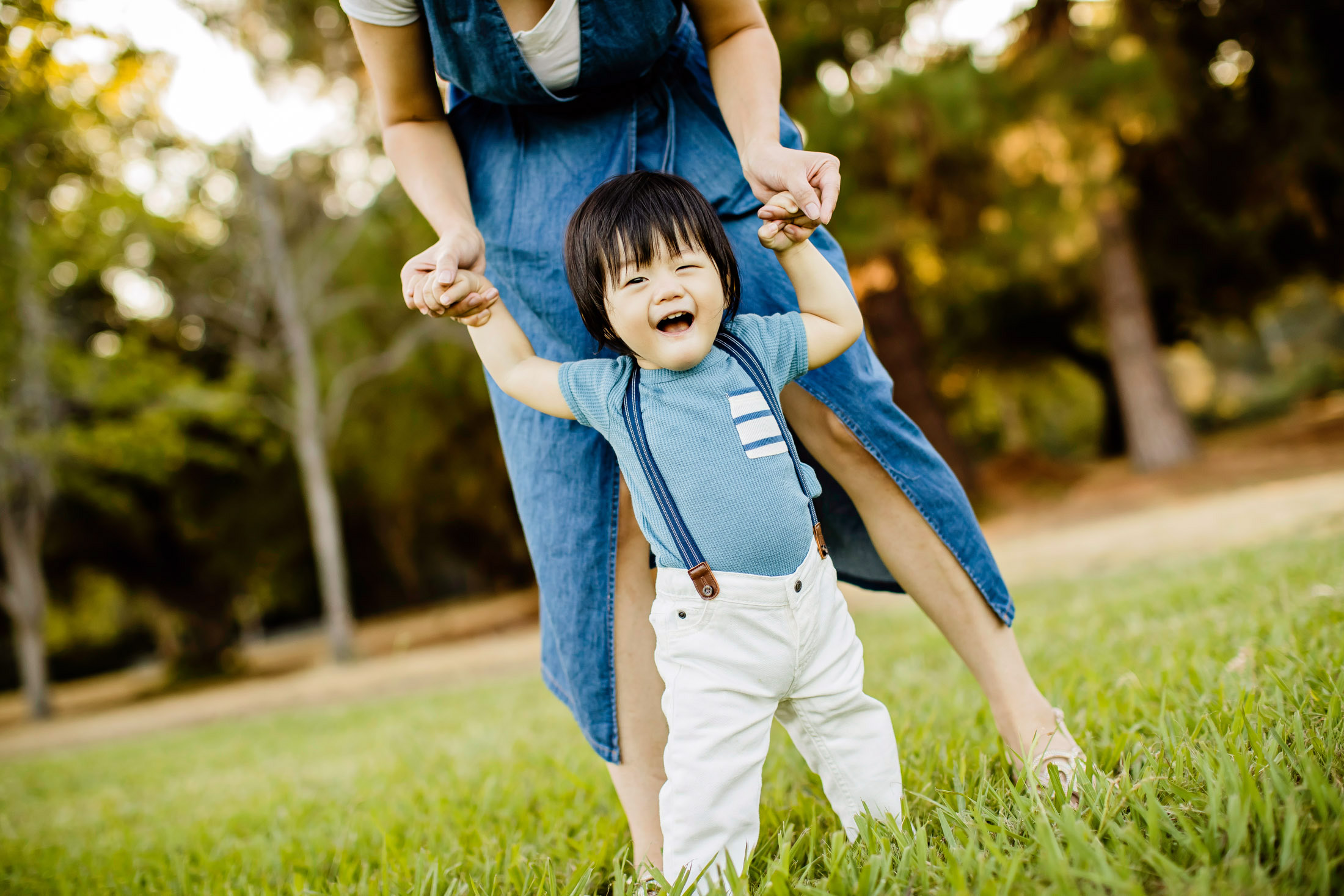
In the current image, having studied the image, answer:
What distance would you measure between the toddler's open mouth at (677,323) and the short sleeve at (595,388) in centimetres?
10

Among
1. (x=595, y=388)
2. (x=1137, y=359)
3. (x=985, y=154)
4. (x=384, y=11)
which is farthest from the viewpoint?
(x=1137, y=359)

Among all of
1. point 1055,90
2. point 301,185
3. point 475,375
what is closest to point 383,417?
point 475,375

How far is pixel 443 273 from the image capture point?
128cm

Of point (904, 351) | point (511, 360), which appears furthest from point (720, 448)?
point (904, 351)

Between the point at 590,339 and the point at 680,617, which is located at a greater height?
the point at 590,339

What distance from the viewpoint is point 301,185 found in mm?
12469

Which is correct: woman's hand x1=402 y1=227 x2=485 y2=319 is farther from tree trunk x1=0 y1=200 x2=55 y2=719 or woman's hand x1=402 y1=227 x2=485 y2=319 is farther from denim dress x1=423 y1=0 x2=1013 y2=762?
tree trunk x1=0 y1=200 x2=55 y2=719

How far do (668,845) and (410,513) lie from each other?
17730 millimetres

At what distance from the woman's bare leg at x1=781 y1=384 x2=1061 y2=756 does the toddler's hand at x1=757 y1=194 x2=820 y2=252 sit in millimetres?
276

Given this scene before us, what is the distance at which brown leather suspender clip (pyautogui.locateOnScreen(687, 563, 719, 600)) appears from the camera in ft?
4.05

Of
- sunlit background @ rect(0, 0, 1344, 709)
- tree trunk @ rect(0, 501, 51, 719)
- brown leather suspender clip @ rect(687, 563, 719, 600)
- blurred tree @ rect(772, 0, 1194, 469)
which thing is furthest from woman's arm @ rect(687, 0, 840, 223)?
tree trunk @ rect(0, 501, 51, 719)

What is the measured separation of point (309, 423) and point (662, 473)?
35.6 ft

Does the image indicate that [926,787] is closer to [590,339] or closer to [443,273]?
[590,339]

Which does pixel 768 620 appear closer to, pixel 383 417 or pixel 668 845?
pixel 668 845
